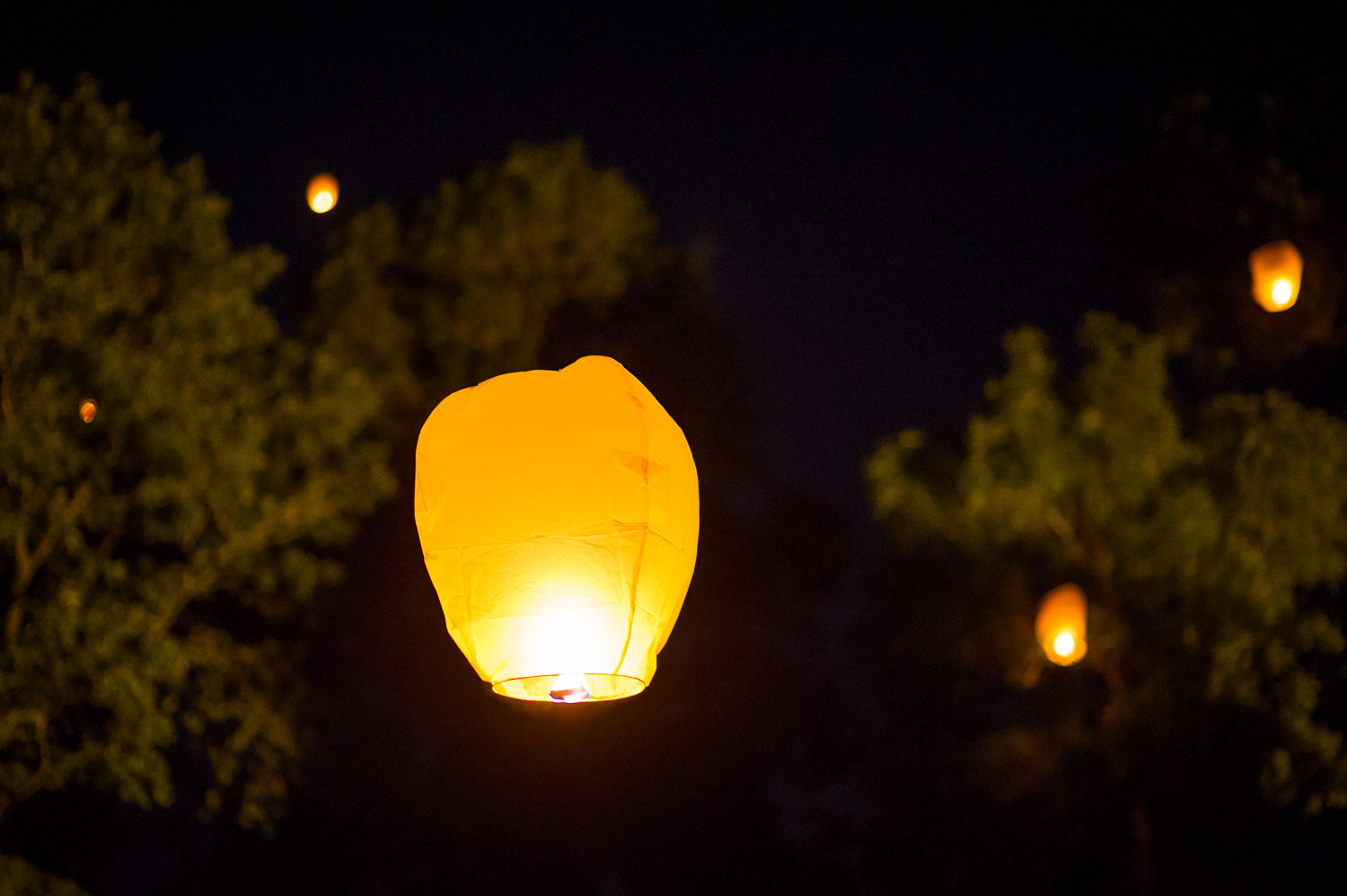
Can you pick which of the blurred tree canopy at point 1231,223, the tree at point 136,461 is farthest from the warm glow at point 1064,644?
the tree at point 136,461

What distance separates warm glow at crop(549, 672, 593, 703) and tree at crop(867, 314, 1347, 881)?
17.9 feet

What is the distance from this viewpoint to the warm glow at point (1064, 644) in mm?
7980

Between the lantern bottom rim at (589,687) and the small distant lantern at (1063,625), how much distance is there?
5.83 metres

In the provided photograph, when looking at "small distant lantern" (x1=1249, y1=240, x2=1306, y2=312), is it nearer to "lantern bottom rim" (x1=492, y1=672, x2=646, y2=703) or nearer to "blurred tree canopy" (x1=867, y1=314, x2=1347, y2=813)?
"blurred tree canopy" (x1=867, y1=314, x2=1347, y2=813)

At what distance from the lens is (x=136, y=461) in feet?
22.4

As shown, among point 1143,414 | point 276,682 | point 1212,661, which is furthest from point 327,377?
point 1212,661

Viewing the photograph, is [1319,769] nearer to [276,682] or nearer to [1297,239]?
[1297,239]

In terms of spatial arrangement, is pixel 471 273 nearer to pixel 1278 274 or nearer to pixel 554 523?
pixel 1278 274

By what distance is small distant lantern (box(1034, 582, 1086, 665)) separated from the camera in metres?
8.01

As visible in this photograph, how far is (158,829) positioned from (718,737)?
4296 mm

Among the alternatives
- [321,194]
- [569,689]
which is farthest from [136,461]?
[569,689]

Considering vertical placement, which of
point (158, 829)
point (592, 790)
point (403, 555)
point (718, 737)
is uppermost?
point (403, 555)

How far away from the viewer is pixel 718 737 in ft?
Answer: 30.7

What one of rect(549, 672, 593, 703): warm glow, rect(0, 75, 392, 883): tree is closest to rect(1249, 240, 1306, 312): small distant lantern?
rect(549, 672, 593, 703): warm glow
